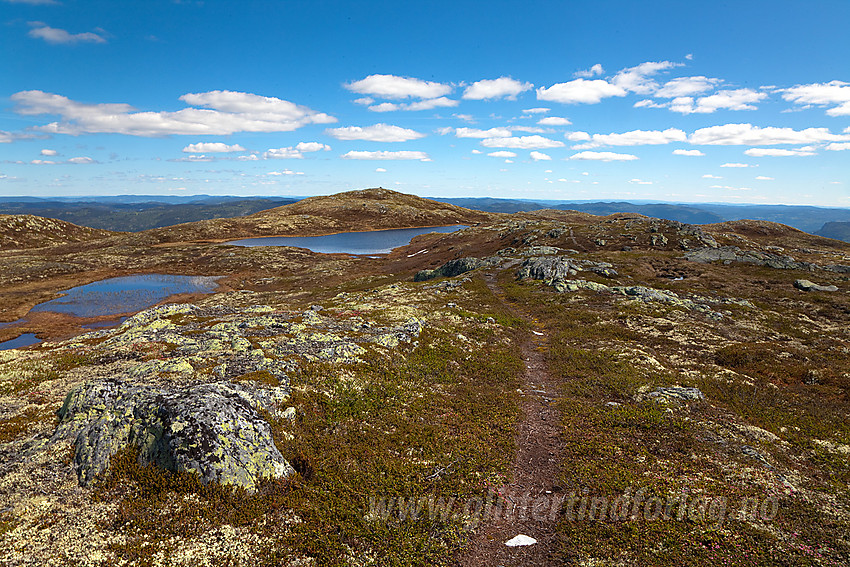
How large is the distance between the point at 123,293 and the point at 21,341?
33221 mm

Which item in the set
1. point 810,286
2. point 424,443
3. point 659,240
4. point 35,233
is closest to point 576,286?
point 810,286

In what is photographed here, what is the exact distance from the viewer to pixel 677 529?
14242mm

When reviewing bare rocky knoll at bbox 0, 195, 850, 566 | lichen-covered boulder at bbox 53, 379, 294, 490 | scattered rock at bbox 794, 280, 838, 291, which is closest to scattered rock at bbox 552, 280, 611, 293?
bare rocky knoll at bbox 0, 195, 850, 566

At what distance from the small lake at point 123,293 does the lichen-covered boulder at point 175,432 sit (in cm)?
6940

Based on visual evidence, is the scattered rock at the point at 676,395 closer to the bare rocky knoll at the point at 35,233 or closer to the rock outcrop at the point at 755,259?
the rock outcrop at the point at 755,259

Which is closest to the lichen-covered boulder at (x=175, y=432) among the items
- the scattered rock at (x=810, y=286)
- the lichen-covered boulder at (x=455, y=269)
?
the lichen-covered boulder at (x=455, y=269)

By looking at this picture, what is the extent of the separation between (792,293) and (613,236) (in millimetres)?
60185

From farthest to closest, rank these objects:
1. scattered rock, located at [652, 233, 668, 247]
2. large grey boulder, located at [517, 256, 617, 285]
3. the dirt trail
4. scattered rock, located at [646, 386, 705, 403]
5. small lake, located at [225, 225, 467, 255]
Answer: small lake, located at [225, 225, 467, 255] → scattered rock, located at [652, 233, 668, 247] → large grey boulder, located at [517, 256, 617, 285] → scattered rock, located at [646, 386, 705, 403] → the dirt trail

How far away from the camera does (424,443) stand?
761 inches

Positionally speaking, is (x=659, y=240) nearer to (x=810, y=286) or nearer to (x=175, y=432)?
(x=810, y=286)

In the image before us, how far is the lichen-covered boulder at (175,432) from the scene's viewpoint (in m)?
14.3

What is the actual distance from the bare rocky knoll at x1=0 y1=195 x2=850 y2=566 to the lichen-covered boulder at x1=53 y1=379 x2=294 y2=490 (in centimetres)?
8

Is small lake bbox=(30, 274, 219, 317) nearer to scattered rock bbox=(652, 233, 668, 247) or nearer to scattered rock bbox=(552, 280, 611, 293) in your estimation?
scattered rock bbox=(552, 280, 611, 293)

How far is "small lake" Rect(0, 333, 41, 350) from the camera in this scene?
51294mm
